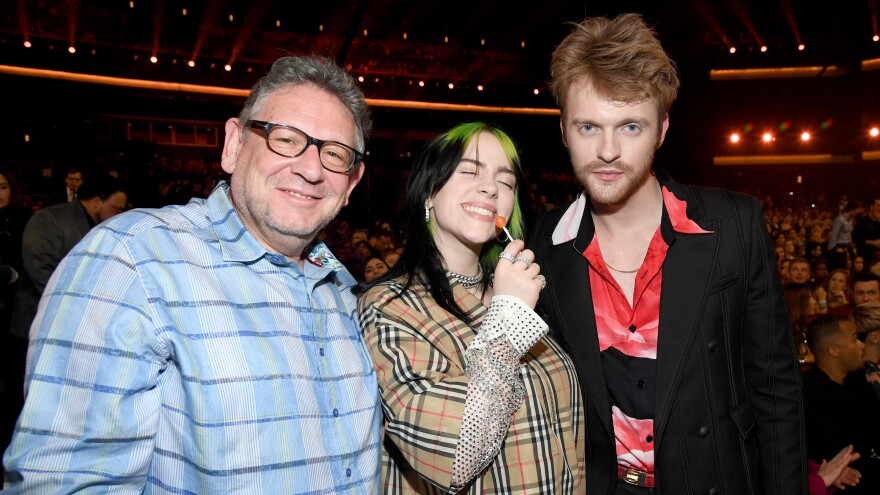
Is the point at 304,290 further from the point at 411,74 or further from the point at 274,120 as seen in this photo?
the point at 411,74

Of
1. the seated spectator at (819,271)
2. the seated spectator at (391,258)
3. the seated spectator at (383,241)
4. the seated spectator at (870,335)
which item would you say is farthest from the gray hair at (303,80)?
the seated spectator at (819,271)

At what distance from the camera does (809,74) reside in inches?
605

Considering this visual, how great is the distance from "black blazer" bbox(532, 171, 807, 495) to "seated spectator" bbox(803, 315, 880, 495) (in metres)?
1.29

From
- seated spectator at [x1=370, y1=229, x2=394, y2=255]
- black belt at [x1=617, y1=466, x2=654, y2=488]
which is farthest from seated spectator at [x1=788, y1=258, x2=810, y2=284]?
black belt at [x1=617, y1=466, x2=654, y2=488]

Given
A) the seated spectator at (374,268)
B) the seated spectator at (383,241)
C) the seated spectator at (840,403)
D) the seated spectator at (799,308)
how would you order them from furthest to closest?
the seated spectator at (383,241) < the seated spectator at (374,268) < the seated spectator at (799,308) < the seated spectator at (840,403)

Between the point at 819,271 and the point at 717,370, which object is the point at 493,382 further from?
the point at 819,271

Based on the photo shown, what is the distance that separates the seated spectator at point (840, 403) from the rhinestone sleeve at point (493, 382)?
2077mm

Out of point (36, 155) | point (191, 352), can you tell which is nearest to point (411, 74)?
point (36, 155)

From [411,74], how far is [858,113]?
38.2 feet

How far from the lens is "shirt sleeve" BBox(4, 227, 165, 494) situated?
3.39 feet

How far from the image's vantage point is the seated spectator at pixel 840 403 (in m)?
2.83

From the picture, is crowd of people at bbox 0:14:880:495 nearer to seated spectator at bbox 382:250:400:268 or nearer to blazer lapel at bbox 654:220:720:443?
blazer lapel at bbox 654:220:720:443

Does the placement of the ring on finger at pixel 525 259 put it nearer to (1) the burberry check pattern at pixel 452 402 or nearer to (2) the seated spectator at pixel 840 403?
(1) the burberry check pattern at pixel 452 402

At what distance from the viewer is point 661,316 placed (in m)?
1.67
